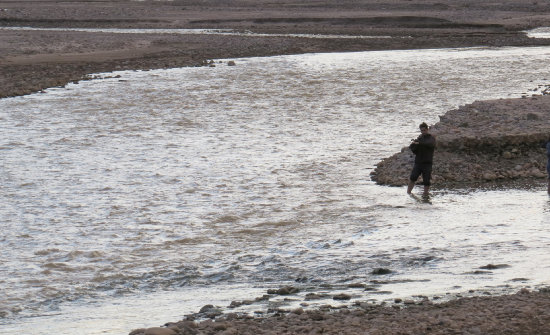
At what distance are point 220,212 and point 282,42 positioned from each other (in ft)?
122

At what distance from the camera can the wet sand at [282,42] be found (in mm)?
10047

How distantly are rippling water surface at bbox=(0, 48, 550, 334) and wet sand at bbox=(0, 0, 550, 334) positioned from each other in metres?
1.19

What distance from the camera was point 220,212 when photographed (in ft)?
57.1

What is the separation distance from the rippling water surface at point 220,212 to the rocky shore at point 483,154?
80cm

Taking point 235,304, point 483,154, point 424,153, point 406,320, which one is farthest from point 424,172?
point 406,320

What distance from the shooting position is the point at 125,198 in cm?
1862

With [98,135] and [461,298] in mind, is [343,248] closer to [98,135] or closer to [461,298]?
[461,298]

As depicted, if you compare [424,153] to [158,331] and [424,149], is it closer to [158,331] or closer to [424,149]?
[424,149]

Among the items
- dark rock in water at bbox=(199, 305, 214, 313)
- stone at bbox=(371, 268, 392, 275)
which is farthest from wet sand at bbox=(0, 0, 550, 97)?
dark rock in water at bbox=(199, 305, 214, 313)

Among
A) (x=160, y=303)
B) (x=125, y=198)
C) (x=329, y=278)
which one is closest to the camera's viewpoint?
(x=160, y=303)

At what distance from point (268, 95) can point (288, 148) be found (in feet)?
34.9

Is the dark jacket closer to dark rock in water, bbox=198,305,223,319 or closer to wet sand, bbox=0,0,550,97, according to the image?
dark rock in water, bbox=198,305,223,319

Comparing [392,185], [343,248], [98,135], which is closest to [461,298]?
[343,248]

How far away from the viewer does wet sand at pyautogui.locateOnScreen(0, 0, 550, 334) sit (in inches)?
396
